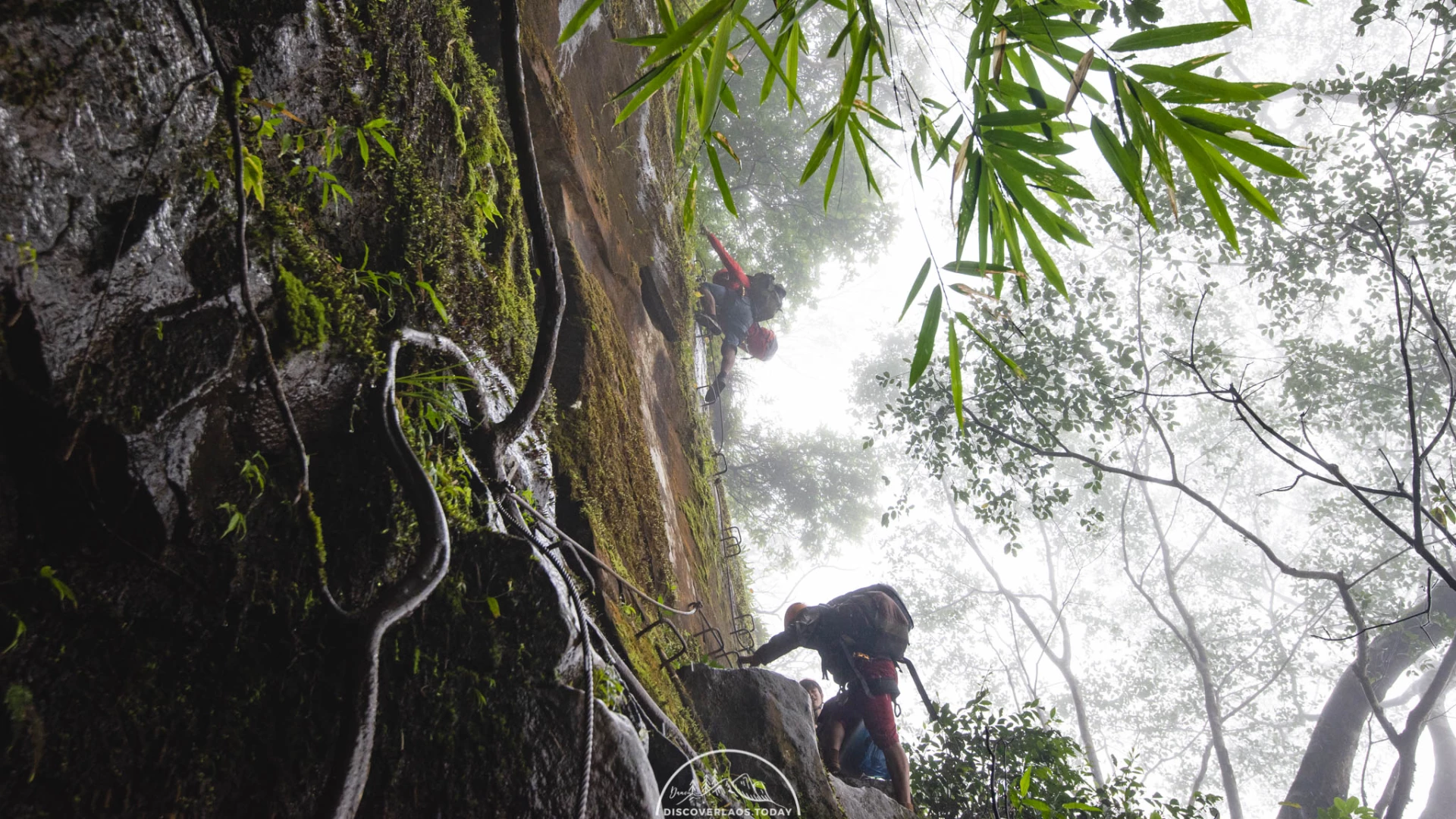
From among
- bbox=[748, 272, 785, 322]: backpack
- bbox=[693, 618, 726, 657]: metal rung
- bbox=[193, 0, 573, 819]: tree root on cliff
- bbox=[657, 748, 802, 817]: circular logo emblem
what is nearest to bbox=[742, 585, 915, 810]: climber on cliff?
bbox=[693, 618, 726, 657]: metal rung

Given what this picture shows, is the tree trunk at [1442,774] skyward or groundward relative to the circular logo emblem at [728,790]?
skyward

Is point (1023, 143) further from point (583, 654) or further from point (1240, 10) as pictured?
point (583, 654)

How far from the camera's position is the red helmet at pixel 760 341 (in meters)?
9.36

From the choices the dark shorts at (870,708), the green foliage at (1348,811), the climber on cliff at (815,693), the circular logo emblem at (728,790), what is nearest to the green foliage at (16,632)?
the circular logo emblem at (728,790)

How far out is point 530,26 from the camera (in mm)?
4762

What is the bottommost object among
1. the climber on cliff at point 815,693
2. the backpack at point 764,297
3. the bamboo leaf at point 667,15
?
the bamboo leaf at point 667,15

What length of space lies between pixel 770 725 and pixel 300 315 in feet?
9.69

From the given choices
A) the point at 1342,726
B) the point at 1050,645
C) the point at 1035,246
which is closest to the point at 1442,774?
the point at 1050,645

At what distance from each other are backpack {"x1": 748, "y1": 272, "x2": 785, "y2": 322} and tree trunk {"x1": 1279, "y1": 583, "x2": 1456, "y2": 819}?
25.2ft

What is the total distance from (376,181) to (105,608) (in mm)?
1484

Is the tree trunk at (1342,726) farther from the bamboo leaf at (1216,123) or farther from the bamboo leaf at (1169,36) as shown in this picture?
the bamboo leaf at (1169,36)

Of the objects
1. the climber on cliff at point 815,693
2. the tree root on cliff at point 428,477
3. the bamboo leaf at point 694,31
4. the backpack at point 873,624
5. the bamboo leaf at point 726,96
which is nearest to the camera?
the bamboo leaf at point 694,31

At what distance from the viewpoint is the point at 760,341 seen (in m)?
9.41

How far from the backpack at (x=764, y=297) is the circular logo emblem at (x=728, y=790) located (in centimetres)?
655
